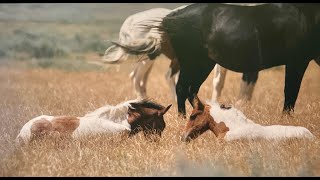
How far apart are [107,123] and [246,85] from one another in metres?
0.95

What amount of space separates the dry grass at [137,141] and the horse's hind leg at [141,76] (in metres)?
0.04

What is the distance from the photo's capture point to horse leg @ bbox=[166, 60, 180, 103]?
3709 mm

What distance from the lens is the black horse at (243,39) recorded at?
11.9ft

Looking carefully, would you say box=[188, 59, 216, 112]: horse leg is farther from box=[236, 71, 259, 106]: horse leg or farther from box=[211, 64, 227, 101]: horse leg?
box=[236, 71, 259, 106]: horse leg

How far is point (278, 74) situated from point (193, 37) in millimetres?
607

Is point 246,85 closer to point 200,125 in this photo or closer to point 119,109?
point 200,125

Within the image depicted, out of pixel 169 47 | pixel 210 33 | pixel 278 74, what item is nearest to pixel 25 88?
pixel 169 47

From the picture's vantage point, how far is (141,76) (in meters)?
3.75

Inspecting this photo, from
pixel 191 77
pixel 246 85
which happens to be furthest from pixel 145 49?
pixel 246 85

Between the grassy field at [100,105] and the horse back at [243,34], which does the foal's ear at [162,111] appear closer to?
the grassy field at [100,105]

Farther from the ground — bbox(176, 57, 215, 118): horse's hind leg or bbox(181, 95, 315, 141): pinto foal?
bbox(176, 57, 215, 118): horse's hind leg

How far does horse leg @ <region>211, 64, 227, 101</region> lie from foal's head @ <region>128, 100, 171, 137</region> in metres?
0.33

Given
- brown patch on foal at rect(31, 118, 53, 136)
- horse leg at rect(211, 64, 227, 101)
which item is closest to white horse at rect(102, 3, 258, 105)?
horse leg at rect(211, 64, 227, 101)

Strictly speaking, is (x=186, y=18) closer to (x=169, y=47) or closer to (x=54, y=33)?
(x=169, y=47)
